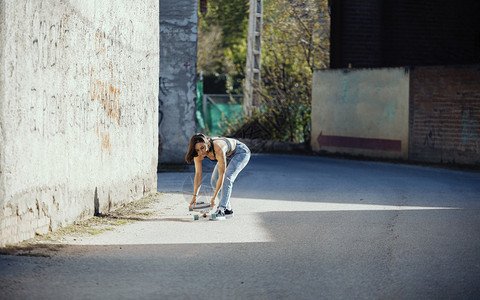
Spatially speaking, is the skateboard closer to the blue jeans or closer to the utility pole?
the blue jeans

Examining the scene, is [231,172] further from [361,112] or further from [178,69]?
[361,112]

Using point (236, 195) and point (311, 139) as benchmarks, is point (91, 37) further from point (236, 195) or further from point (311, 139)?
point (311, 139)

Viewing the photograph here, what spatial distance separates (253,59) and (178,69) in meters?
10.0

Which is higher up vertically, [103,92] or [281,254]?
[103,92]

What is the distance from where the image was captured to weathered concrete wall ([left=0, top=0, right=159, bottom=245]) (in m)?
6.10

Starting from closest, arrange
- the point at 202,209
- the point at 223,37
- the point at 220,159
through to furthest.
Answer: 1. the point at 220,159
2. the point at 202,209
3. the point at 223,37

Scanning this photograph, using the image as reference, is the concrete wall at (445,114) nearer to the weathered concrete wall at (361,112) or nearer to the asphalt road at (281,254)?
the weathered concrete wall at (361,112)

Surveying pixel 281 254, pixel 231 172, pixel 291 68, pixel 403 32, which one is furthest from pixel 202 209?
pixel 291 68

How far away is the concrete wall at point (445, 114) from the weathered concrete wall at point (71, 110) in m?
9.08

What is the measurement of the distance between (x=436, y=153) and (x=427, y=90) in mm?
1705

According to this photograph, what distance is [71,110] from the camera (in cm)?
743

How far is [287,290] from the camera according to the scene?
16.3 feet

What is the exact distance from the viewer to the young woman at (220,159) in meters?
7.68

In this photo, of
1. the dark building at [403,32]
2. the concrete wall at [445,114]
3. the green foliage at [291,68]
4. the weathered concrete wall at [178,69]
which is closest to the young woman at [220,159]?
the weathered concrete wall at [178,69]
